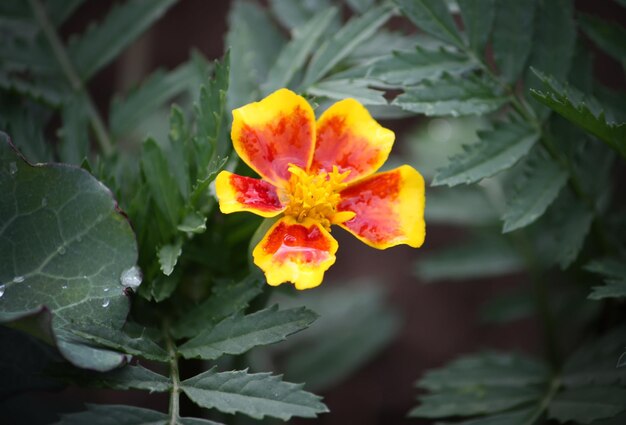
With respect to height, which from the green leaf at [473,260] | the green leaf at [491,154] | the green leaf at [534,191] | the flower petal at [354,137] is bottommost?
the green leaf at [473,260]

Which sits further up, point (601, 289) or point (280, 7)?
point (280, 7)

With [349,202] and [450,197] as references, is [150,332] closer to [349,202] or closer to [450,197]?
[349,202]

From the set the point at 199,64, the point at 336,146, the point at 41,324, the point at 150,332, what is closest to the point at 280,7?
the point at 199,64

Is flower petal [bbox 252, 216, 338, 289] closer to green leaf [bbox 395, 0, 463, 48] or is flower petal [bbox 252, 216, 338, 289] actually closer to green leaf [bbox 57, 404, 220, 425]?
green leaf [bbox 57, 404, 220, 425]

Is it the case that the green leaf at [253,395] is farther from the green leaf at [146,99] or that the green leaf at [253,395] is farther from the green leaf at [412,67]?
the green leaf at [146,99]

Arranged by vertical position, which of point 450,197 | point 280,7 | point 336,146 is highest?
point 280,7

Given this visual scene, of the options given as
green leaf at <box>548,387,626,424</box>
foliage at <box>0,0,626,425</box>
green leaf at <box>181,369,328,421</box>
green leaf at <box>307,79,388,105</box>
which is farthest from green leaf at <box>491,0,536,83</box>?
green leaf at <box>181,369,328,421</box>

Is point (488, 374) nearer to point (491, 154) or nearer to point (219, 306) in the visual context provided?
point (491, 154)

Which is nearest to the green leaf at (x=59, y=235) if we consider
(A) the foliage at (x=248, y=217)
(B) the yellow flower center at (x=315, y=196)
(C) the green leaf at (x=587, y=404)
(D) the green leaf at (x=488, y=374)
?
(A) the foliage at (x=248, y=217)
